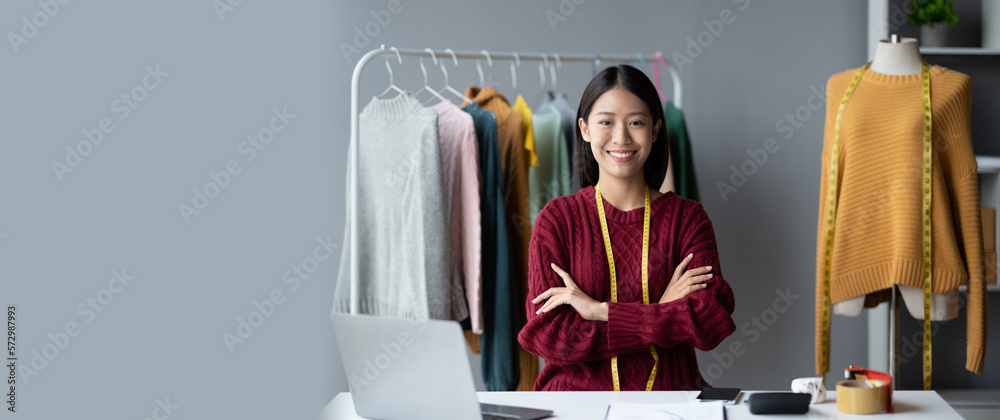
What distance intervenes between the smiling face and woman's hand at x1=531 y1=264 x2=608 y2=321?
0.28 m

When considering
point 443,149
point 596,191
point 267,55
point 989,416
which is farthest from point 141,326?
point 989,416

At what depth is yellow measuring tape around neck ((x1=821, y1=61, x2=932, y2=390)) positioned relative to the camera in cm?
232

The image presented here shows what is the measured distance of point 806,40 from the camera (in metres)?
3.12

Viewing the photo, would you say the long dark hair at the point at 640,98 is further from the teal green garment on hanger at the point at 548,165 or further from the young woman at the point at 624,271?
the teal green garment on hanger at the point at 548,165

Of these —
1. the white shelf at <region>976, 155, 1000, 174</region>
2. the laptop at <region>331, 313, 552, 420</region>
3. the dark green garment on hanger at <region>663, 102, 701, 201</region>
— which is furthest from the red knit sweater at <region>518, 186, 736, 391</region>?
the white shelf at <region>976, 155, 1000, 174</region>

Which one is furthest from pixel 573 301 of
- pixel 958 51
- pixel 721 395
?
pixel 958 51

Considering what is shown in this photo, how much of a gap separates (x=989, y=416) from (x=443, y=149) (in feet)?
6.83

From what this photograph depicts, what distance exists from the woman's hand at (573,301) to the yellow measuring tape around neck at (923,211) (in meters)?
1.06

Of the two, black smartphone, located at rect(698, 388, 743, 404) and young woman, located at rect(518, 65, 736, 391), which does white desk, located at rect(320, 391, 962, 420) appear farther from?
young woman, located at rect(518, 65, 736, 391)

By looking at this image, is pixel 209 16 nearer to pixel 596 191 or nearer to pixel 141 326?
pixel 141 326

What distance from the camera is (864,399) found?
53.8 inches

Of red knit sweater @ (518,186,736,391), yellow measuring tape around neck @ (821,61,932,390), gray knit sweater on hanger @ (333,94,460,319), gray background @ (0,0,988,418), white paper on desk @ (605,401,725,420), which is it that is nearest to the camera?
gray background @ (0,0,988,418)

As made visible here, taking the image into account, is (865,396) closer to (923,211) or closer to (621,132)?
(621,132)

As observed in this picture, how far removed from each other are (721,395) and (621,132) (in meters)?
0.61
